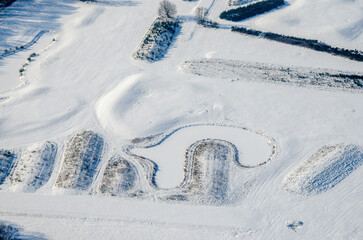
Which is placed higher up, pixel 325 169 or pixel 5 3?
pixel 5 3

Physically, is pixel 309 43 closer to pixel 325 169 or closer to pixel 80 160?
pixel 325 169

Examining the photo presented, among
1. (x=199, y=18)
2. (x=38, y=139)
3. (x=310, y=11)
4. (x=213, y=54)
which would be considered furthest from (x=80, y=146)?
(x=310, y=11)

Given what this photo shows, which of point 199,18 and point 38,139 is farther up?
point 199,18

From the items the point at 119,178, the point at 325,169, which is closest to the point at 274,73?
the point at 325,169

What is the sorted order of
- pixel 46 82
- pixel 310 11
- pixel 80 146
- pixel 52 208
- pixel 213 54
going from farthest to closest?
1. pixel 310 11
2. pixel 213 54
3. pixel 46 82
4. pixel 80 146
5. pixel 52 208

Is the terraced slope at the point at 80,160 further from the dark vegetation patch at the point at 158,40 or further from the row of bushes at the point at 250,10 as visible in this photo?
the row of bushes at the point at 250,10

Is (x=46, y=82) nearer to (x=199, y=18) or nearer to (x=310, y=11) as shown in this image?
(x=199, y=18)

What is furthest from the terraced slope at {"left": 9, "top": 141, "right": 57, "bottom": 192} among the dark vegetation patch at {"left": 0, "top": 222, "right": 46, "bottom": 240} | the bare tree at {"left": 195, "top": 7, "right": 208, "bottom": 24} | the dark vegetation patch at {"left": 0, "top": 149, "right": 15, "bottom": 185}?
the bare tree at {"left": 195, "top": 7, "right": 208, "bottom": 24}

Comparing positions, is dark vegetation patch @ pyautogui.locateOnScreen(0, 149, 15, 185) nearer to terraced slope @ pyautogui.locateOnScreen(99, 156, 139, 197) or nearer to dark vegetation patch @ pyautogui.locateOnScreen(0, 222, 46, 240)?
dark vegetation patch @ pyautogui.locateOnScreen(0, 222, 46, 240)
